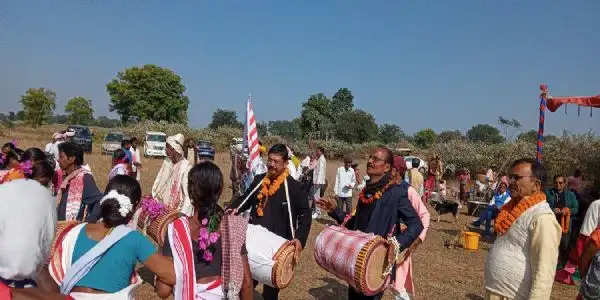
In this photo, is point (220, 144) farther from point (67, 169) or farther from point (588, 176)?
point (67, 169)

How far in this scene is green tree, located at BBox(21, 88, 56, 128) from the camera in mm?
55750

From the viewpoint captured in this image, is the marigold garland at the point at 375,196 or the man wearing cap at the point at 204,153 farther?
the man wearing cap at the point at 204,153

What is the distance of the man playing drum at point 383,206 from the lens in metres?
3.85

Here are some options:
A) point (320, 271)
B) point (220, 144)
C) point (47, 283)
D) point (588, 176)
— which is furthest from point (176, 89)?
point (47, 283)

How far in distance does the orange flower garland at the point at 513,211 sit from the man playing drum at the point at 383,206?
0.76 m

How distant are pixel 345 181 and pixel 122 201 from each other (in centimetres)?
930

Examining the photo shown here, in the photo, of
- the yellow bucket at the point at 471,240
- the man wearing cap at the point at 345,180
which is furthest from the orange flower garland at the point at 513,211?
the man wearing cap at the point at 345,180

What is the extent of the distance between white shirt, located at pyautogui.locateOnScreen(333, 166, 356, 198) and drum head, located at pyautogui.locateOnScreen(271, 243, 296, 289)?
8.17 m

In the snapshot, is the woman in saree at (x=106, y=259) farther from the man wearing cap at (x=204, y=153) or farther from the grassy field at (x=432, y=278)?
the man wearing cap at (x=204, y=153)

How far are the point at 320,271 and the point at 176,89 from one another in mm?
61773

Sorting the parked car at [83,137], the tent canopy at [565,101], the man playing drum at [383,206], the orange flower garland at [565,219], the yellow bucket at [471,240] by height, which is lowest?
the yellow bucket at [471,240]

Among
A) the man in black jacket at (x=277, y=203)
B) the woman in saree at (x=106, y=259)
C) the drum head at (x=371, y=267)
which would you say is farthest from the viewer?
the man in black jacket at (x=277, y=203)

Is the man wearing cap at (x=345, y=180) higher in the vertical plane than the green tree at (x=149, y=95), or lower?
lower

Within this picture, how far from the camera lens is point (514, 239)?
3.01 m
